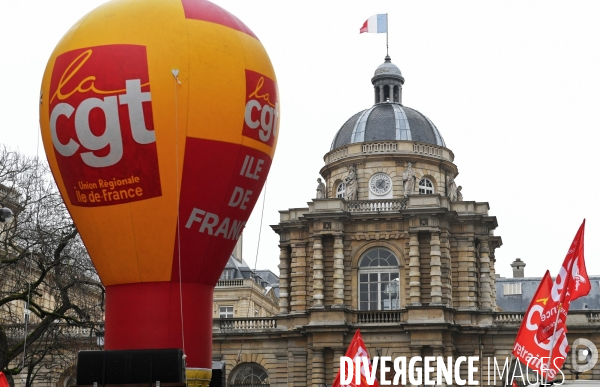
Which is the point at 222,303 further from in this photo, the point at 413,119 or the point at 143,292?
the point at 143,292

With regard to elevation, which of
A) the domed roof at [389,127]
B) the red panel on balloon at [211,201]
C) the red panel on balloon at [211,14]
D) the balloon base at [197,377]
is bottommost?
the balloon base at [197,377]

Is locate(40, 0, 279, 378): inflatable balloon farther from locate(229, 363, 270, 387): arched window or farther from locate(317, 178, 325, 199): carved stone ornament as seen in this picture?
locate(317, 178, 325, 199): carved stone ornament

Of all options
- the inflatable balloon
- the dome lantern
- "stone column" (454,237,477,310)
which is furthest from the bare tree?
the dome lantern

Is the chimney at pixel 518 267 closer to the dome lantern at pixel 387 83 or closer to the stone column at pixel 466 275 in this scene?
the dome lantern at pixel 387 83

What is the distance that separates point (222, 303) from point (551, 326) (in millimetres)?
43518

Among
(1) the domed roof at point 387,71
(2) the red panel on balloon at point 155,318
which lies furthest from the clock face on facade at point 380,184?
(2) the red panel on balloon at point 155,318

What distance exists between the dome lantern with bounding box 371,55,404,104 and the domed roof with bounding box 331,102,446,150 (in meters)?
1.01

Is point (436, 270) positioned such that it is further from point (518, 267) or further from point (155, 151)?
point (155, 151)

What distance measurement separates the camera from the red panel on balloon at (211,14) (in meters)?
23.2

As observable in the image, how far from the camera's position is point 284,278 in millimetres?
49281

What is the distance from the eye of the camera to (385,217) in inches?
1874

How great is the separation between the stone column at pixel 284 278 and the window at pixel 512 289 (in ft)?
58.4

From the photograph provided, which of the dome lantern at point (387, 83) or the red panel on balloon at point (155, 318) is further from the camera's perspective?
the dome lantern at point (387, 83)

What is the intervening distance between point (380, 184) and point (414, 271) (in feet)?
16.6
